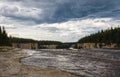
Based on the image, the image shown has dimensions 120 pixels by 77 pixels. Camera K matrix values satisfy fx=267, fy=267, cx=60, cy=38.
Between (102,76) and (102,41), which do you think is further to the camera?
(102,41)

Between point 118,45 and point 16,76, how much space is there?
509 ft

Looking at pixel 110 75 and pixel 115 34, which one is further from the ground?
pixel 115 34

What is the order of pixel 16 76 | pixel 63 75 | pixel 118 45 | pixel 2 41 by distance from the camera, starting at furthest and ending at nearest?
pixel 118 45 < pixel 2 41 < pixel 63 75 < pixel 16 76

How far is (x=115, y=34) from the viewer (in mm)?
174750

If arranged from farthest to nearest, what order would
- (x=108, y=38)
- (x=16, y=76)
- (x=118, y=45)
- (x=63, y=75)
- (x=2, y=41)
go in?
(x=108, y=38) < (x=118, y=45) < (x=2, y=41) < (x=63, y=75) < (x=16, y=76)

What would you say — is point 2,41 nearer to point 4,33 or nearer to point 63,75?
point 4,33

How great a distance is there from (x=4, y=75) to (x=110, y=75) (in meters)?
9.34

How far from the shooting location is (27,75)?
22562 millimetres

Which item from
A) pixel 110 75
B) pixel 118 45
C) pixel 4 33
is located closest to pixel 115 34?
pixel 118 45

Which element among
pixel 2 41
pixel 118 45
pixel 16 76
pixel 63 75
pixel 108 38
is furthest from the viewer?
pixel 108 38

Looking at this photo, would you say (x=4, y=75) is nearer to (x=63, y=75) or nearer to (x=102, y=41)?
(x=63, y=75)

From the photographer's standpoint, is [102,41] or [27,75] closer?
[27,75]

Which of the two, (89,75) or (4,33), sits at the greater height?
(4,33)

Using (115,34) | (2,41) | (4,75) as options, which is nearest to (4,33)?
(2,41)
